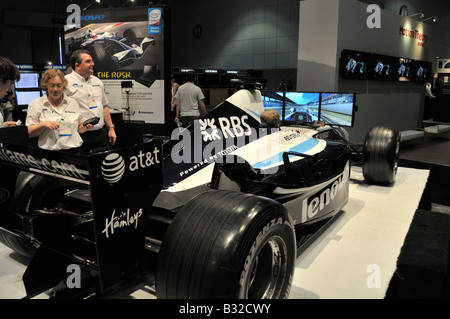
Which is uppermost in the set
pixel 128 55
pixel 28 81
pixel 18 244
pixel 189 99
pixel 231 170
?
pixel 128 55

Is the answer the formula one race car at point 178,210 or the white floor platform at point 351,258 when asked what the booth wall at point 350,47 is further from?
the formula one race car at point 178,210

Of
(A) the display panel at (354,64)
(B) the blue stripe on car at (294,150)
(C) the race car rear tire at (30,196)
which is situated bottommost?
(C) the race car rear tire at (30,196)

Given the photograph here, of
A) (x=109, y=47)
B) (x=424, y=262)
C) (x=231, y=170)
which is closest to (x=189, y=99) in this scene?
(x=109, y=47)

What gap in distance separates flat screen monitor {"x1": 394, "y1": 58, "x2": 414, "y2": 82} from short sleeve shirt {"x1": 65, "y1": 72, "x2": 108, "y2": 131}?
8180mm

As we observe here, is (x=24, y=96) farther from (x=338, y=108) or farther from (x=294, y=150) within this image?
(x=294, y=150)

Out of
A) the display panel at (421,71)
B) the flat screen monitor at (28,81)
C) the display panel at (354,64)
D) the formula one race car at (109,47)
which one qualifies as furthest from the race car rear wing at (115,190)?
the display panel at (421,71)

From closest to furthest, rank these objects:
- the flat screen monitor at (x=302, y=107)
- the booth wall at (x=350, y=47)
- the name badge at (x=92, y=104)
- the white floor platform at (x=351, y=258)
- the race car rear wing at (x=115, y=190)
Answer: the race car rear wing at (x=115, y=190)
the white floor platform at (x=351, y=258)
the name badge at (x=92, y=104)
the flat screen monitor at (x=302, y=107)
the booth wall at (x=350, y=47)

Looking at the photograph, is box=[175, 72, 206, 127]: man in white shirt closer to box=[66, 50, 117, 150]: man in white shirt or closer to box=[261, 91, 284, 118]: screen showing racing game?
box=[261, 91, 284, 118]: screen showing racing game

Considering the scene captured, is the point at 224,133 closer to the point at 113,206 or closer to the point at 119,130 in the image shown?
the point at 113,206

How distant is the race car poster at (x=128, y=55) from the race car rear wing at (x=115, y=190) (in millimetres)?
4244

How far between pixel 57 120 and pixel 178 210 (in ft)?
5.16

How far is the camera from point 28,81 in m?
9.12

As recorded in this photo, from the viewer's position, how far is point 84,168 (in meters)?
1.66

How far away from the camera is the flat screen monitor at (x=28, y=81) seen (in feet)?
29.4
